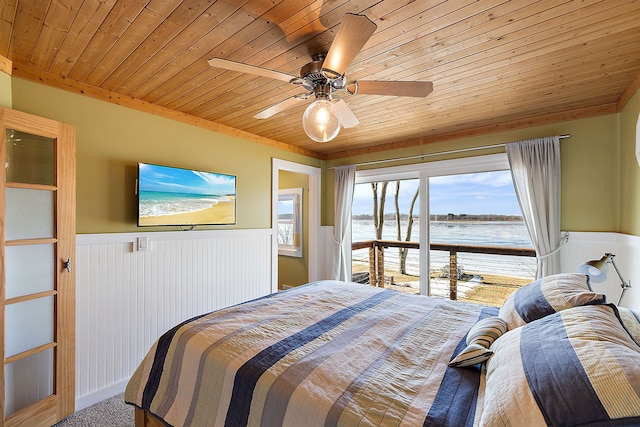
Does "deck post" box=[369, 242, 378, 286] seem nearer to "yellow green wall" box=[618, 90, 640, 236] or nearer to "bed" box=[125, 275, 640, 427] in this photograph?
"bed" box=[125, 275, 640, 427]

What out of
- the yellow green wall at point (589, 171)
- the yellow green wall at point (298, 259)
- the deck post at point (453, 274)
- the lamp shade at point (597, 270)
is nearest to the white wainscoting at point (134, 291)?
the yellow green wall at point (298, 259)

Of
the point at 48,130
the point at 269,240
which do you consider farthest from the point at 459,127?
the point at 48,130

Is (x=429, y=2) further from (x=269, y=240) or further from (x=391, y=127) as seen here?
(x=269, y=240)

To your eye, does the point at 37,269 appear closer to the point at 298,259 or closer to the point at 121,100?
the point at 121,100

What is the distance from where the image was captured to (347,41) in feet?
4.25

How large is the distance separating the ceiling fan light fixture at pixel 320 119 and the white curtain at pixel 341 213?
2415 millimetres

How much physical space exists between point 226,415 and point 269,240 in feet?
8.51

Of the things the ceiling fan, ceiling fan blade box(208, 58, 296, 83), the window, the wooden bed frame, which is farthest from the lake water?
the wooden bed frame

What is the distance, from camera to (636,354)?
0.84m

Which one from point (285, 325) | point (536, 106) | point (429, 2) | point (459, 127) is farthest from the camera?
point (459, 127)

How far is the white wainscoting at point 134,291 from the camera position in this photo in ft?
7.29

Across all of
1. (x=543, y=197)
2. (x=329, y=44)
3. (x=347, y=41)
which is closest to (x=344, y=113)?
(x=329, y=44)

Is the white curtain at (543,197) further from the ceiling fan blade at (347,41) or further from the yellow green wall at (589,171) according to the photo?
the ceiling fan blade at (347,41)

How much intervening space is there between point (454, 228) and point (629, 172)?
1.54 meters
